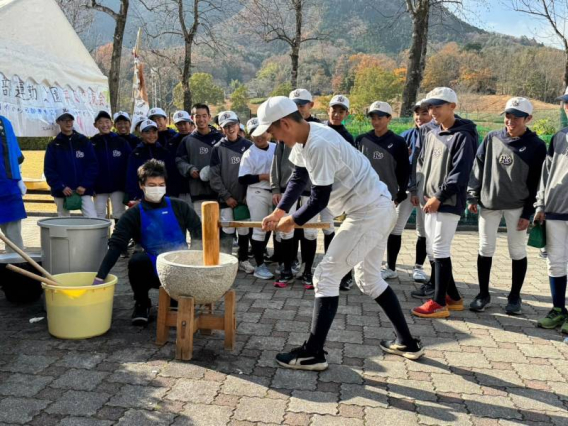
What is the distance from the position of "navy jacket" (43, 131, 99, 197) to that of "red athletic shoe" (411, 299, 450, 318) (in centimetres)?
448

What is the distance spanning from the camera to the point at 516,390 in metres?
3.41

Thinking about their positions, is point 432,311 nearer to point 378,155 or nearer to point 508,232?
point 508,232

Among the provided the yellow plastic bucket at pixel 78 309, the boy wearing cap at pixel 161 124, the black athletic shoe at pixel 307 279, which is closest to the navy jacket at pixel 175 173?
the boy wearing cap at pixel 161 124

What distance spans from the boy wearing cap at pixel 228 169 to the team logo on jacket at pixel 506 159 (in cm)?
Answer: 298

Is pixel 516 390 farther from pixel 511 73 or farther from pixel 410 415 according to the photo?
pixel 511 73

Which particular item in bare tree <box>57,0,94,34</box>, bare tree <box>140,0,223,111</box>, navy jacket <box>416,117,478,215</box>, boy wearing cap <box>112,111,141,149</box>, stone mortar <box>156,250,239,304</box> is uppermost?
bare tree <box>57,0,94,34</box>

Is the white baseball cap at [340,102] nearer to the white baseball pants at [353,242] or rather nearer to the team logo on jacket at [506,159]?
the team logo on jacket at [506,159]

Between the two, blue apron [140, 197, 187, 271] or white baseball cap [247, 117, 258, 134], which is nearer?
blue apron [140, 197, 187, 271]

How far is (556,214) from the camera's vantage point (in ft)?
14.6

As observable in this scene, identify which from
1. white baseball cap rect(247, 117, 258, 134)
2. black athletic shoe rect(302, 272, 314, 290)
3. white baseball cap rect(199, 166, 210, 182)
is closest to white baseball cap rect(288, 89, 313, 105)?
white baseball cap rect(247, 117, 258, 134)

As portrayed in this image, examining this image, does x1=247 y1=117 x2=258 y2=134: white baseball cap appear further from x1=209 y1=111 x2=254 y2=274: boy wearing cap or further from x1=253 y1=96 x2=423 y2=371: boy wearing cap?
x1=253 y1=96 x2=423 y2=371: boy wearing cap

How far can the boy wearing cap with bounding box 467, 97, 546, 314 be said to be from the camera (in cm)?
474

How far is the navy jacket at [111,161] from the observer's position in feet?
22.4

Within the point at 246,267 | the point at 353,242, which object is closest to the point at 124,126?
the point at 246,267
